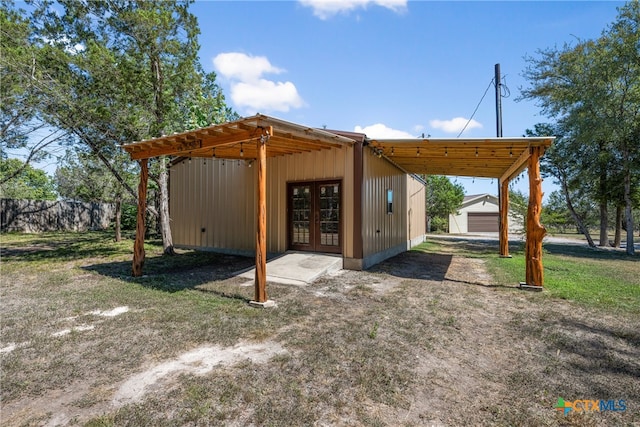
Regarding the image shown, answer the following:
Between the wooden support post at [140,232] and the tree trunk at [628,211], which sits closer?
the wooden support post at [140,232]

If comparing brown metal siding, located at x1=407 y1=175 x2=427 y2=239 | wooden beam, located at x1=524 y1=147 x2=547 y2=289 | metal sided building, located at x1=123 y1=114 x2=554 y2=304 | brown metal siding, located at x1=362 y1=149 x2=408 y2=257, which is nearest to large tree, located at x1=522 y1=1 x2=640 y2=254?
metal sided building, located at x1=123 y1=114 x2=554 y2=304

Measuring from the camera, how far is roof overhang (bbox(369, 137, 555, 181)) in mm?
5555

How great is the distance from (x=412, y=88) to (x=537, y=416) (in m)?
9.19

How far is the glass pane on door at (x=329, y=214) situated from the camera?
7473mm

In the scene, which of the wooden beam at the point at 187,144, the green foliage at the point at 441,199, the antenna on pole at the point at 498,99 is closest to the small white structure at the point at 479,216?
the green foliage at the point at 441,199

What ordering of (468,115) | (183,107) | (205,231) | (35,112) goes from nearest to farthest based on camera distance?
(35,112), (183,107), (205,231), (468,115)

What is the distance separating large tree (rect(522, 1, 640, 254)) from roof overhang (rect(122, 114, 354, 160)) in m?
10.0

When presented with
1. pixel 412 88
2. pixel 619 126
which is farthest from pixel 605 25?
pixel 412 88

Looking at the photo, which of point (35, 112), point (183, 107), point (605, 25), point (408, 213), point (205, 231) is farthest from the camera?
point (408, 213)

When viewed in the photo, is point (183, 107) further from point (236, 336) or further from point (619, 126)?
point (619, 126)

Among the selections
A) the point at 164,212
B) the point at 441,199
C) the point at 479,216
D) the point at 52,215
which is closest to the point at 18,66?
the point at 164,212

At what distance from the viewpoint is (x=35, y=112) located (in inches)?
335

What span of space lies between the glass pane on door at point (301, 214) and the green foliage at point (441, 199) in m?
18.3

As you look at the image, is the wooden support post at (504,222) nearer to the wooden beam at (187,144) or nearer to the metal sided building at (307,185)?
the metal sided building at (307,185)
